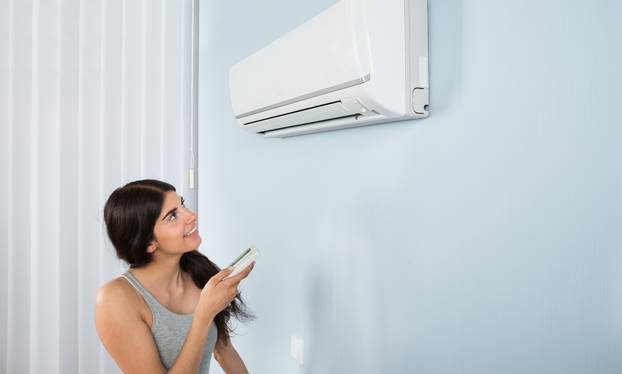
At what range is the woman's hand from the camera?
1.11m

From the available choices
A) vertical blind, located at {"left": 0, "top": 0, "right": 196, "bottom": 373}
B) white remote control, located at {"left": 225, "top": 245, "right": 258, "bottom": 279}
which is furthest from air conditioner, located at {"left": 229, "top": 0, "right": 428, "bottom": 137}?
vertical blind, located at {"left": 0, "top": 0, "right": 196, "bottom": 373}

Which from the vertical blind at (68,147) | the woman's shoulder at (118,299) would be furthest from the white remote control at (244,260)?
the vertical blind at (68,147)

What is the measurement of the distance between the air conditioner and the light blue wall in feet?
0.18

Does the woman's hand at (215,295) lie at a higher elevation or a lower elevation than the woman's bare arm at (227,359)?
higher

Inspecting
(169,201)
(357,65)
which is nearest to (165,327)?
(169,201)

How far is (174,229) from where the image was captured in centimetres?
117

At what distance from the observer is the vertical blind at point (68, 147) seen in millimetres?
1614

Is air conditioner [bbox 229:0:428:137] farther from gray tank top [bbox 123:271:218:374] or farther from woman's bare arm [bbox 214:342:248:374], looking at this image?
woman's bare arm [bbox 214:342:248:374]

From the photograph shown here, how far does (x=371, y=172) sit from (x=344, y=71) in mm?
272

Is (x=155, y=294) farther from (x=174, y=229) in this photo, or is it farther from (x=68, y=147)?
(x=68, y=147)

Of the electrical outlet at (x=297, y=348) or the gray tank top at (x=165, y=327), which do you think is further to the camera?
the electrical outlet at (x=297, y=348)

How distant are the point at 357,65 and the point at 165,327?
0.82 m

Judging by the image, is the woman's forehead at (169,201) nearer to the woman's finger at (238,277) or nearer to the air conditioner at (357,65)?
the woman's finger at (238,277)

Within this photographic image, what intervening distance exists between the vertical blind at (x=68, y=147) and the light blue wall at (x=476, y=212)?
0.71m
